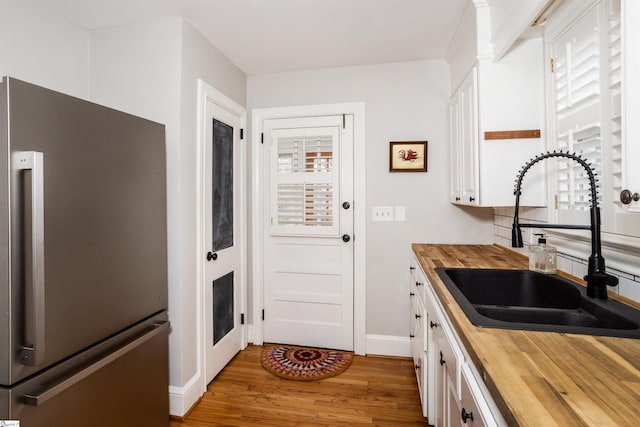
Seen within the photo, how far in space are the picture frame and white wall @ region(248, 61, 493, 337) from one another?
0.05 meters

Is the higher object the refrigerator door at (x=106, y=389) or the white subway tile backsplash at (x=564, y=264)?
the white subway tile backsplash at (x=564, y=264)

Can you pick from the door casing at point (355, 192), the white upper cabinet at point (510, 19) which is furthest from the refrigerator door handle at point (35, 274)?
the white upper cabinet at point (510, 19)

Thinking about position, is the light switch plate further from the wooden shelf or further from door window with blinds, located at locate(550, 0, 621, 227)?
door window with blinds, located at locate(550, 0, 621, 227)

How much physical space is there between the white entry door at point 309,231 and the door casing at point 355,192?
0.14ft

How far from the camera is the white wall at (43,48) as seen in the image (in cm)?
160

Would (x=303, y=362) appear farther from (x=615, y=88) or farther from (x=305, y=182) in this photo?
(x=615, y=88)

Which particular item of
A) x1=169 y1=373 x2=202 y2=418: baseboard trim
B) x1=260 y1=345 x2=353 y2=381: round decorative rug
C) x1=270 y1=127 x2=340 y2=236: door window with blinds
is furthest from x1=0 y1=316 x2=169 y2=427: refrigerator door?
x1=270 y1=127 x2=340 y2=236: door window with blinds

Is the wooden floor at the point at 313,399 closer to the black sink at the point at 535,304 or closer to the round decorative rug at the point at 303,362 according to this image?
the round decorative rug at the point at 303,362

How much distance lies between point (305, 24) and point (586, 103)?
1.59 m

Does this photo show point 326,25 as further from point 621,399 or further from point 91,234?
point 621,399

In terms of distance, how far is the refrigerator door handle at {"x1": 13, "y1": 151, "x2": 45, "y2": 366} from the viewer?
1.03 metres

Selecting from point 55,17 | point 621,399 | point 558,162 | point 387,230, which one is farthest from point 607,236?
point 55,17

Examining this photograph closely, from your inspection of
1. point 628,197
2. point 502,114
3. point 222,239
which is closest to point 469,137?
point 502,114

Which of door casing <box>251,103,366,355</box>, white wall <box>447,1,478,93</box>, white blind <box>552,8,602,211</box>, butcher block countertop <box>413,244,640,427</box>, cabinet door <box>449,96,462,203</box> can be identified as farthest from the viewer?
door casing <box>251,103,366,355</box>
